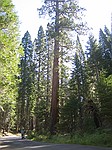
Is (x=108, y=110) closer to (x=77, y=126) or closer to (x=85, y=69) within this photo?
(x=77, y=126)

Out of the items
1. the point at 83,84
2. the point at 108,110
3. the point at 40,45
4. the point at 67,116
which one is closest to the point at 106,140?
the point at 108,110

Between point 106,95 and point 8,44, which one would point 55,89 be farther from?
point 8,44

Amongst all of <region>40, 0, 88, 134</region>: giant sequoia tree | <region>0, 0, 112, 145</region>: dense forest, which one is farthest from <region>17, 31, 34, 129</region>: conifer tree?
<region>40, 0, 88, 134</region>: giant sequoia tree

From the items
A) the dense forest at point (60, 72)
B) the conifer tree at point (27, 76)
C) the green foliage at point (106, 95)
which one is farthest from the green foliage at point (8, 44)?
the conifer tree at point (27, 76)

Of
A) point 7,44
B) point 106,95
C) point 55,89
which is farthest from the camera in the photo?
point 55,89

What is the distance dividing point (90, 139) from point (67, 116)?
52.8ft

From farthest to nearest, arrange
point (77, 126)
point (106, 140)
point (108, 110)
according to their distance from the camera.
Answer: point (77, 126) → point (108, 110) → point (106, 140)

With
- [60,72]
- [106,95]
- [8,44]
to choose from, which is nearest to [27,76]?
[60,72]

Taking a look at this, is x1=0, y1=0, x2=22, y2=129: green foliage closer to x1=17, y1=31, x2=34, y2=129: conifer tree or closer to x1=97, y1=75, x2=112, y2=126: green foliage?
x1=97, y1=75, x2=112, y2=126: green foliage

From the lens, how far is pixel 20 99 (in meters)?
65.8

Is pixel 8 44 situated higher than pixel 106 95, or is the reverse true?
pixel 8 44

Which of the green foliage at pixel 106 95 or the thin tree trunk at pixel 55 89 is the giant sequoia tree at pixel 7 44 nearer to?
the thin tree trunk at pixel 55 89

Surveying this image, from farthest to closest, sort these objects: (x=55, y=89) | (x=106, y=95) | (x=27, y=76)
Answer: (x=27, y=76) < (x=55, y=89) < (x=106, y=95)

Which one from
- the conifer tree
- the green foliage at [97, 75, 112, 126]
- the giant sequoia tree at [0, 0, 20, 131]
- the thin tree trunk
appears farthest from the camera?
the conifer tree
